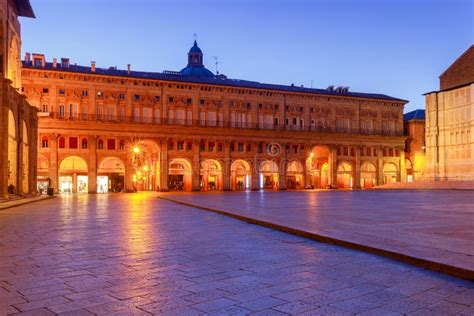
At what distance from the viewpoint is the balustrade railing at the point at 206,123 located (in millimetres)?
47344

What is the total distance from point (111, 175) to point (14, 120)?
963 inches

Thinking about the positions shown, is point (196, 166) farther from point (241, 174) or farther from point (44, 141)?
point (44, 141)

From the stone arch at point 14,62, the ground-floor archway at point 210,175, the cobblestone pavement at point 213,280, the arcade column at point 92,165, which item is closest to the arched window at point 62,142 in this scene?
the arcade column at point 92,165

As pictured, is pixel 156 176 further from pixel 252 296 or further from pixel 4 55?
pixel 252 296

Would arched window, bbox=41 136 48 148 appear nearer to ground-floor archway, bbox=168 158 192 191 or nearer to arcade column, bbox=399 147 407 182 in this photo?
ground-floor archway, bbox=168 158 192 191

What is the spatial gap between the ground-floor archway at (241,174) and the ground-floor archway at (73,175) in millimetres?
17433

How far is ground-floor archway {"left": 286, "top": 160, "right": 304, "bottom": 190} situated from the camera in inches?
2234

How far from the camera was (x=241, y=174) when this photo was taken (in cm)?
5478

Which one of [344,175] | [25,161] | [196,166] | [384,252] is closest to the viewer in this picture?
[384,252]

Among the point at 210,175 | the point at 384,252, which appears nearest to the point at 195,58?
the point at 210,175

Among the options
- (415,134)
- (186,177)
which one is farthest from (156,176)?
(415,134)

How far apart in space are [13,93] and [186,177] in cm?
2966

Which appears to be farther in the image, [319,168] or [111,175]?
[319,168]

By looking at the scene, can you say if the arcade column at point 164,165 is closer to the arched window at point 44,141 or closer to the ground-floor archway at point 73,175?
the ground-floor archway at point 73,175
